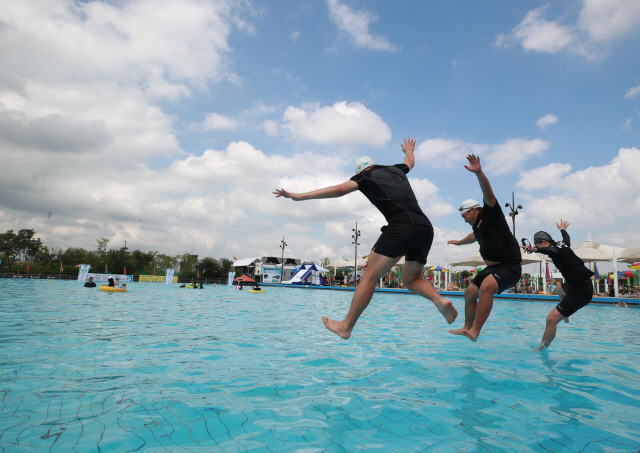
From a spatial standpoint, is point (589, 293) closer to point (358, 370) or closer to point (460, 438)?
point (358, 370)

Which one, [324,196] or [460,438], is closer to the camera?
[460,438]

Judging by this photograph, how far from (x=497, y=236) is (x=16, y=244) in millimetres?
95156

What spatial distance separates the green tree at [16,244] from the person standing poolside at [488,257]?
3696 inches

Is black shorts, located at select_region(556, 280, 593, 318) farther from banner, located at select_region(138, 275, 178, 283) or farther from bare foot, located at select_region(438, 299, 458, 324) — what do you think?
banner, located at select_region(138, 275, 178, 283)

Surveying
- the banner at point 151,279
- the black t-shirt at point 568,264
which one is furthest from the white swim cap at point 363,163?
the banner at point 151,279

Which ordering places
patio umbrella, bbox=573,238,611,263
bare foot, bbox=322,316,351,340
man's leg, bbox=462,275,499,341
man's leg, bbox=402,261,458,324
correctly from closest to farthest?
bare foot, bbox=322,316,351,340 < man's leg, bbox=402,261,458,324 < man's leg, bbox=462,275,499,341 < patio umbrella, bbox=573,238,611,263

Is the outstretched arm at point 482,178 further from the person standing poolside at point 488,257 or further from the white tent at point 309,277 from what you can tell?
the white tent at point 309,277

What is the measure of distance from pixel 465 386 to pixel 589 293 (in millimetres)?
3074

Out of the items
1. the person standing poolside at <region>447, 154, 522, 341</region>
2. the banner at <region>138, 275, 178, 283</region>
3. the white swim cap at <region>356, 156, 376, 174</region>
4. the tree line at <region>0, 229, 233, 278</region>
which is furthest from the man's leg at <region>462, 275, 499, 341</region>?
the tree line at <region>0, 229, 233, 278</region>

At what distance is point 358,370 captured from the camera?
159 inches

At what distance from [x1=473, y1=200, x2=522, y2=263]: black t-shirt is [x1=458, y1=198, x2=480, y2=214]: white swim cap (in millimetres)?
149

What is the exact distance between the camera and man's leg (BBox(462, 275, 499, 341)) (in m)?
4.38

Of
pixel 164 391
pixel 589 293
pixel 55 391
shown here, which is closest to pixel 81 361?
pixel 55 391

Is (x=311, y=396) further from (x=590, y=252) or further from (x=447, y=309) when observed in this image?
(x=590, y=252)
